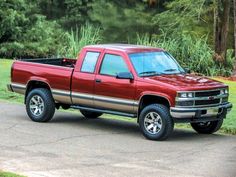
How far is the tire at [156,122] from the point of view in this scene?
11.3 metres

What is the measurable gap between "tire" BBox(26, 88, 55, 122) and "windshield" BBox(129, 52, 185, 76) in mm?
2156

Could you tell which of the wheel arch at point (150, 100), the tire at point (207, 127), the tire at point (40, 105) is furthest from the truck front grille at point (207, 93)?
the tire at point (40, 105)

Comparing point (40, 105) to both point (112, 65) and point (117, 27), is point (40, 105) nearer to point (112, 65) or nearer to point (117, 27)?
point (112, 65)

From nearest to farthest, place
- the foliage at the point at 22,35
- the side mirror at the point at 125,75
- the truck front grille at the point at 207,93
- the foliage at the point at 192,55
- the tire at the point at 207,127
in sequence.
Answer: the truck front grille at the point at 207,93
the side mirror at the point at 125,75
the tire at the point at 207,127
the foliage at the point at 192,55
the foliage at the point at 22,35

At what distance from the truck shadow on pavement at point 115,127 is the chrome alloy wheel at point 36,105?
1.28 feet

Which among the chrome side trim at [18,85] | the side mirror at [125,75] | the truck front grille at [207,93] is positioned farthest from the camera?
the chrome side trim at [18,85]

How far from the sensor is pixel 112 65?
12.3 meters

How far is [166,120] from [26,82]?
3681 mm

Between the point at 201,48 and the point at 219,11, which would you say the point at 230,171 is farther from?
the point at 219,11

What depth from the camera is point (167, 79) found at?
11664 millimetres

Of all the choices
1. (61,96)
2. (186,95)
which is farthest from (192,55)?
(186,95)

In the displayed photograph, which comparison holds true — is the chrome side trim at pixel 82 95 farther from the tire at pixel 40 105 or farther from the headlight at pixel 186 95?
the headlight at pixel 186 95

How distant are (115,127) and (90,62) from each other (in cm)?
149

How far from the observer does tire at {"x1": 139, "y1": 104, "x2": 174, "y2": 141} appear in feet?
37.0
